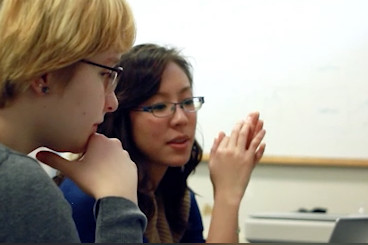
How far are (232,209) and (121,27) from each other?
64cm

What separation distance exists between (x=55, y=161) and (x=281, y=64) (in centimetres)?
170

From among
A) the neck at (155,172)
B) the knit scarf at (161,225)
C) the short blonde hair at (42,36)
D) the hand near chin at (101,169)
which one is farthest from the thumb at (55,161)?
the neck at (155,172)

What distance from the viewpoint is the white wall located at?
94.8 inches

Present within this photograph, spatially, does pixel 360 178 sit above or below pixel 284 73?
below

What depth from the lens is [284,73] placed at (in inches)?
96.3

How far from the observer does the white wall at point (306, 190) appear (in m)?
2.41

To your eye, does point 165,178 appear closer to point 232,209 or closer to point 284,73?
point 232,209

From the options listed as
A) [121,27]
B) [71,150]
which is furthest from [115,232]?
[121,27]

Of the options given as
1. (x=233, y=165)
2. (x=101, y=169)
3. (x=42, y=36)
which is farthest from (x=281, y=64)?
(x=42, y=36)

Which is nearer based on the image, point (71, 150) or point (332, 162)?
point (71, 150)

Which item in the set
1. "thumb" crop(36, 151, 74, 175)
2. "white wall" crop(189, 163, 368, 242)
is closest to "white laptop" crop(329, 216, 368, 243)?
"thumb" crop(36, 151, 74, 175)

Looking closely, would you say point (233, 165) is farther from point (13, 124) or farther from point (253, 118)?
point (13, 124)

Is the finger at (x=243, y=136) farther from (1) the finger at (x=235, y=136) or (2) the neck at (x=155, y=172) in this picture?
(2) the neck at (x=155, y=172)

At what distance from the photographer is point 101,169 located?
0.86 metres
